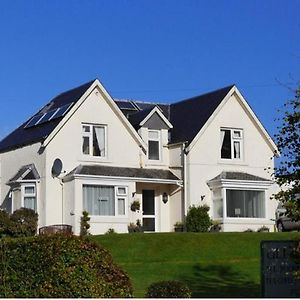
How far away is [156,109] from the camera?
42.3 metres

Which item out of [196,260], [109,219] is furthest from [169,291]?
[109,219]

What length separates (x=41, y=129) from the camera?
4128cm

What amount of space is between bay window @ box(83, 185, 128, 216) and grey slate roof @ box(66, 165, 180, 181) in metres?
0.73

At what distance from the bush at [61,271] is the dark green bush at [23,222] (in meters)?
21.2

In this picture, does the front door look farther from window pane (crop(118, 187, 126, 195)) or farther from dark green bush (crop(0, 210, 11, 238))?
dark green bush (crop(0, 210, 11, 238))

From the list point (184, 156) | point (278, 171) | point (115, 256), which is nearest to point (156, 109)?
point (184, 156)

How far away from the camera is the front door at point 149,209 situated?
42.3 m

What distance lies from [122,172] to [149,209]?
11.3ft

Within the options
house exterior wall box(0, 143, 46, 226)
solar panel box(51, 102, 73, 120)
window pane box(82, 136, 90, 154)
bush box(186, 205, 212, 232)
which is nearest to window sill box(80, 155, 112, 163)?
window pane box(82, 136, 90, 154)

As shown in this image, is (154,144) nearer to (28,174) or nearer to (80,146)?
(80,146)

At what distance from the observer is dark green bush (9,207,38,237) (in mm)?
36125

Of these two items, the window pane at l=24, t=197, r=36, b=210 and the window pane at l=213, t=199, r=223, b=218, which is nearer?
the window pane at l=24, t=197, r=36, b=210

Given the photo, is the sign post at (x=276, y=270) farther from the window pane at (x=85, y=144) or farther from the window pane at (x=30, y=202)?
the window pane at (x=30, y=202)

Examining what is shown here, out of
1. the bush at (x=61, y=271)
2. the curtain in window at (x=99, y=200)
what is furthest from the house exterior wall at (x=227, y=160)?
the bush at (x=61, y=271)
